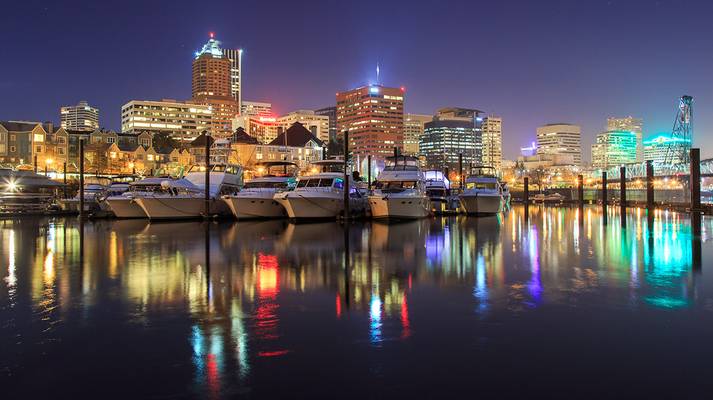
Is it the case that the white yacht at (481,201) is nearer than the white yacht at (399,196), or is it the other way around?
the white yacht at (399,196)

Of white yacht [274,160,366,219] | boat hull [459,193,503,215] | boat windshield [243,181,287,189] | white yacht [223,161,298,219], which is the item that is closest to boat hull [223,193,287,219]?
white yacht [223,161,298,219]

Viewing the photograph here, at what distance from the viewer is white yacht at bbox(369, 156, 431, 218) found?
1384 inches

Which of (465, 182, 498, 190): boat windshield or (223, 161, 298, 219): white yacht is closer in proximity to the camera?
(223, 161, 298, 219): white yacht

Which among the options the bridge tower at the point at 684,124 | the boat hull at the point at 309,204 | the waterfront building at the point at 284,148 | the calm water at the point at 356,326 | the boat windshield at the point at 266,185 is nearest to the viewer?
the calm water at the point at 356,326

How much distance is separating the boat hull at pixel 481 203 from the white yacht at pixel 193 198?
18483 millimetres

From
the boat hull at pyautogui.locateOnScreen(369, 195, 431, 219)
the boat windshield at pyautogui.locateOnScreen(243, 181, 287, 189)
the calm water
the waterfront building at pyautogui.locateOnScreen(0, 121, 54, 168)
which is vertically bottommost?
the calm water

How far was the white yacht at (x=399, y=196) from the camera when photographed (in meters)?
35.2

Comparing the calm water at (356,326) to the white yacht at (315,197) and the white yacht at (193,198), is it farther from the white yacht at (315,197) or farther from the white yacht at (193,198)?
the white yacht at (193,198)

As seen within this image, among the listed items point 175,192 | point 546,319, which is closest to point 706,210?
point 175,192

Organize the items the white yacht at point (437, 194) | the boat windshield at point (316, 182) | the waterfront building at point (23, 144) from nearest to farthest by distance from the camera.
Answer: the boat windshield at point (316, 182), the white yacht at point (437, 194), the waterfront building at point (23, 144)

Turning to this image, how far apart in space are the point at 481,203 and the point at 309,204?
53.8 ft

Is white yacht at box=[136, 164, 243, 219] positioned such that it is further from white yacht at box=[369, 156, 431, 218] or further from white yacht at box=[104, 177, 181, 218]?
white yacht at box=[369, 156, 431, 218]

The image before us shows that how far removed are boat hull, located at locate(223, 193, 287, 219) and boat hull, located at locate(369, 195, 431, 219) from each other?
23.1ft

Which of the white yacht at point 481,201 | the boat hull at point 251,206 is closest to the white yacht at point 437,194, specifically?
the white yacht at point 481,201
